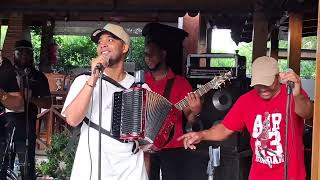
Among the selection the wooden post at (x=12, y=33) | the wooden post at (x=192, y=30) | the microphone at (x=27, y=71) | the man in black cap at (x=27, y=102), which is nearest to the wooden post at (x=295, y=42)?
the wooden post at (x=192, y=30)

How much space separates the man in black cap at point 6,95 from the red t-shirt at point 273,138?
2615mm

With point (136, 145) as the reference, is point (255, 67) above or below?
above

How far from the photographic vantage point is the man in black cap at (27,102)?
5469 mm

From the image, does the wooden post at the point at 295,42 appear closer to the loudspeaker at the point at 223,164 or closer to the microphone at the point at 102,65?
the loudspeaker at the point at 223,164

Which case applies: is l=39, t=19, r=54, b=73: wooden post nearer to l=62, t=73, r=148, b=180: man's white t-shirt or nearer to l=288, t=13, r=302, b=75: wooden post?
l=288, t=13, r=302, b=75: wooden post

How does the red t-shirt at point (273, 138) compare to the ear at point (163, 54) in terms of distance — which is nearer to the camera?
the red t-shirt at point (273, 138)

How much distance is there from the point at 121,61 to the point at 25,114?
272 centimetres

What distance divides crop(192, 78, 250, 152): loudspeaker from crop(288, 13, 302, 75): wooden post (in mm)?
1881

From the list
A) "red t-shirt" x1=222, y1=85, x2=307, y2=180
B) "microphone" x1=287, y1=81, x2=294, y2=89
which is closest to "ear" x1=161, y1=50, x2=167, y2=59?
"red t-shirt" x1=222, y1=85, x2=307, y2=180

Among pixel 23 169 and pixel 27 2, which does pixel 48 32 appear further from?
pixel 23 169

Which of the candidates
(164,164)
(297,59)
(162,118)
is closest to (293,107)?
(162,118)

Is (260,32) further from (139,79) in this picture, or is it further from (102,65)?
(102,65)

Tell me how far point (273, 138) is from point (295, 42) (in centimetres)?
377

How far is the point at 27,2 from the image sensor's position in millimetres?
6297
